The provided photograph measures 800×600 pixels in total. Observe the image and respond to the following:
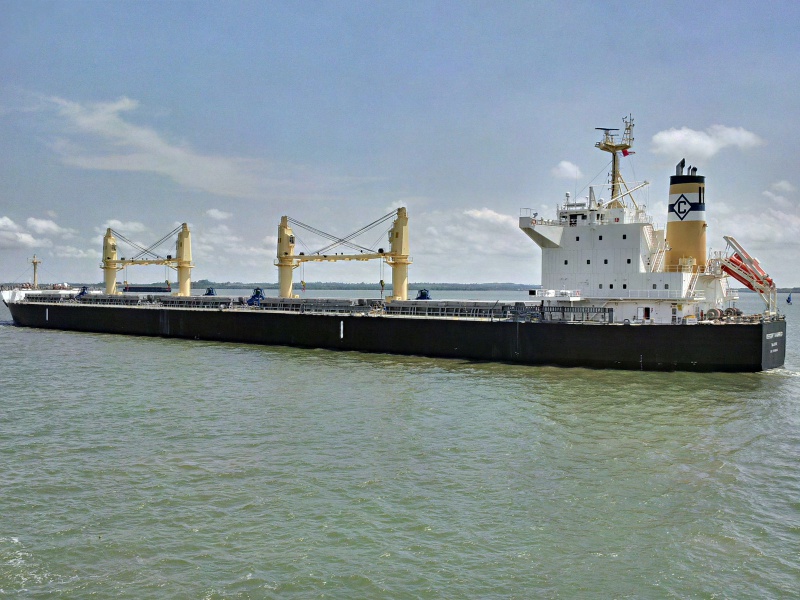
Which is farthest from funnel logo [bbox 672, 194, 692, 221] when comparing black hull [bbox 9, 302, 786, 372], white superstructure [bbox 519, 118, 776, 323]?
black hull [bbox 9, 302, 786, 372]

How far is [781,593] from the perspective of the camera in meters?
8.93

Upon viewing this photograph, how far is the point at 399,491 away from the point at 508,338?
60.3 ft

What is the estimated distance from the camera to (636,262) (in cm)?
2930

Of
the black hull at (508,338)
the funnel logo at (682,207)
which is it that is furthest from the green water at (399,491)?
the funnel logo at (682,207)

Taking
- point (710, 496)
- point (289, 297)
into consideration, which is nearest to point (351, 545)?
point (710, 496)

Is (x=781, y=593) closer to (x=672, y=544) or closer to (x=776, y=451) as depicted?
(x=672, y=544)

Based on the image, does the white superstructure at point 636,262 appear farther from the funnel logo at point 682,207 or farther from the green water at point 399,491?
the green water at point 399,491

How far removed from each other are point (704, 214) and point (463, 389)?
15.6 meters

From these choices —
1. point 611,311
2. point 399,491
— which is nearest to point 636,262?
point 611,311

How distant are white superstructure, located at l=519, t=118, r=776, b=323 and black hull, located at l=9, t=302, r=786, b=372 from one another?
161 centimetres

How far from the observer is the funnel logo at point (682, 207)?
29.6m

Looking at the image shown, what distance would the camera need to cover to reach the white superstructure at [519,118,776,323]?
2878cm

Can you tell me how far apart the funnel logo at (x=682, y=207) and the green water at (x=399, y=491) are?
9.75 meters

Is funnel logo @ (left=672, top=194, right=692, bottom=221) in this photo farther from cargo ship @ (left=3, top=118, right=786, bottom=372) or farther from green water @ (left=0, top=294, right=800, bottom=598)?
green water @ (left=0, top=294, right=800, bottom=598)
